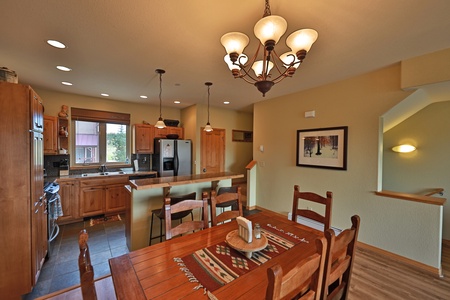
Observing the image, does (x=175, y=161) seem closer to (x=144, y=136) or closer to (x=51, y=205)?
(x=144, y=136)

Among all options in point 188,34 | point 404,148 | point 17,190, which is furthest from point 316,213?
point 17,190

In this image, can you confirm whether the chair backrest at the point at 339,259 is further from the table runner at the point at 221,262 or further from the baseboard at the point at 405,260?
the baseboard at the point at 405,260

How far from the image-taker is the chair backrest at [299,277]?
24.5 inches

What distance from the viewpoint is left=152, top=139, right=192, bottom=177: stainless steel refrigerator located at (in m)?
4.52

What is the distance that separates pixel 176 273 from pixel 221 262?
29 cm

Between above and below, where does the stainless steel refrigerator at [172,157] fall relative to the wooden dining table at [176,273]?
above

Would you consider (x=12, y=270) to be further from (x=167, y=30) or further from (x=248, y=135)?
(x=248, y=135)

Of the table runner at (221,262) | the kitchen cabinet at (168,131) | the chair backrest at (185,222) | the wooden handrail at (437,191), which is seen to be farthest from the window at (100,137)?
the wooden handrail at (437,191)

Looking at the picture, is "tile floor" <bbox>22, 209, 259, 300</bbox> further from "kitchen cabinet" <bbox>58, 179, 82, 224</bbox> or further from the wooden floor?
the wooden floor

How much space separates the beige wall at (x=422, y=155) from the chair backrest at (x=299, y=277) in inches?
149

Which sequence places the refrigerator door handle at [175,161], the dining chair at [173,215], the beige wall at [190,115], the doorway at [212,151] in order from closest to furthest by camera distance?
the dining chair at [173,215] < the beige wall at [190,115] < the refrigerator door handle at [175,161] < the doorway at [212,151]

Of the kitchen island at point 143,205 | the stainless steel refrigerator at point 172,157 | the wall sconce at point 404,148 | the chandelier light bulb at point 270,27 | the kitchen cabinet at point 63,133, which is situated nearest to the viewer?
the chandelier light bulb at point 270,27

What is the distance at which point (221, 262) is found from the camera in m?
1.20

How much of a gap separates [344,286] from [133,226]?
7.65 ft
